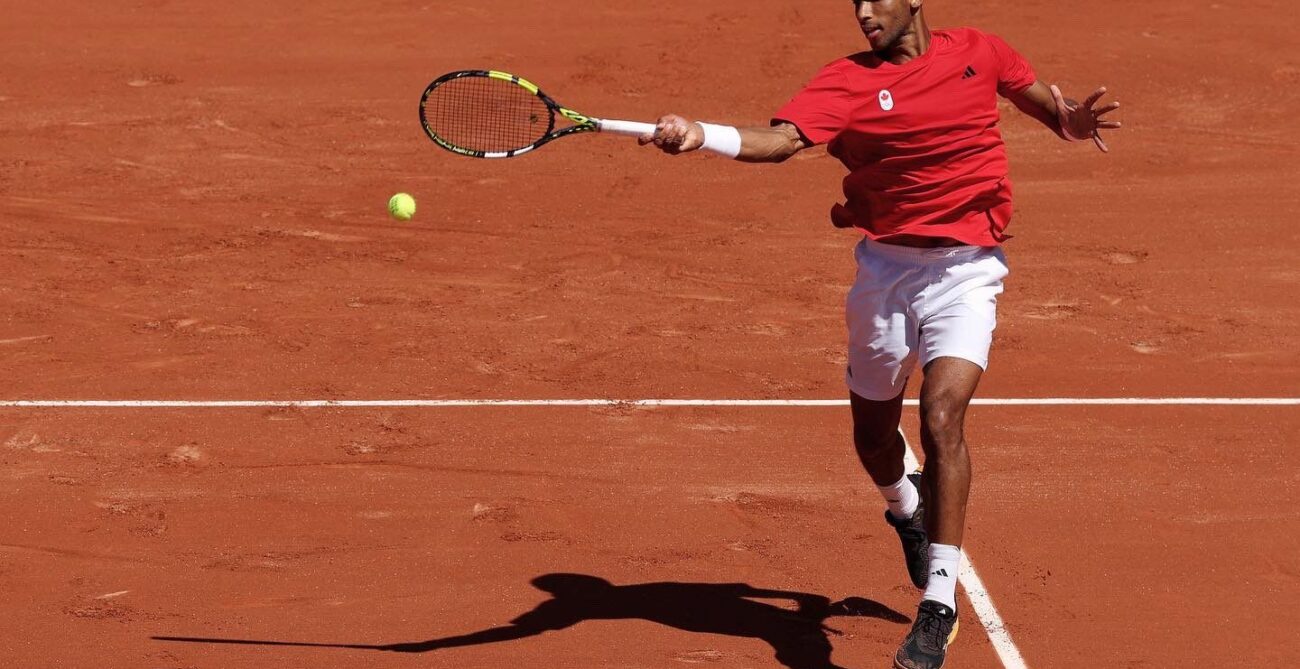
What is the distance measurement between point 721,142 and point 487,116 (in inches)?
201

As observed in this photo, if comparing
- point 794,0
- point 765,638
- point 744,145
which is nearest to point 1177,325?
point 765,638

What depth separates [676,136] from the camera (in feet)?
19.0

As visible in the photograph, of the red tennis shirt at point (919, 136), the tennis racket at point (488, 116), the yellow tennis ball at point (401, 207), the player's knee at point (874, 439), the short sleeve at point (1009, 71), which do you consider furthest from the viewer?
the yellow tennis ball at point (401, 207)

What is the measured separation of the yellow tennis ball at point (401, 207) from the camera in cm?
1195

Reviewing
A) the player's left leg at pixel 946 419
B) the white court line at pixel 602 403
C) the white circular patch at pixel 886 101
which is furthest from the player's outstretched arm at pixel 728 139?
the white court line at pixel 602 403

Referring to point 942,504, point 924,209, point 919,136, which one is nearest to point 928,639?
point 942,504

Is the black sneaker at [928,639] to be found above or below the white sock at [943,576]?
below

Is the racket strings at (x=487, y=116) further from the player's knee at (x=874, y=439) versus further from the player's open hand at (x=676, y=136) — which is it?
the player's open hand at (x=676, y=136)

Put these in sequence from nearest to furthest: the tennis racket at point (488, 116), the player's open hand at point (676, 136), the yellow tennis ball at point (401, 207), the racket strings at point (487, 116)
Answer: the player's open hand at point (676, 136) → the tennis racket at point (488, 116) → the racket strings at point (487, 116) → the yellow tennis ball at point (401, 207)

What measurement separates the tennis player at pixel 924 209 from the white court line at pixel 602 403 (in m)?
2.72

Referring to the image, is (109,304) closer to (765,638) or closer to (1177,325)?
(765,638)

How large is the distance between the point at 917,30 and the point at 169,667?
12.4 ft

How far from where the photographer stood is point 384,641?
6.70m

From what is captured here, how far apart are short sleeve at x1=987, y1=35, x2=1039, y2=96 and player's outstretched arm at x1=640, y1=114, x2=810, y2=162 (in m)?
1.00
